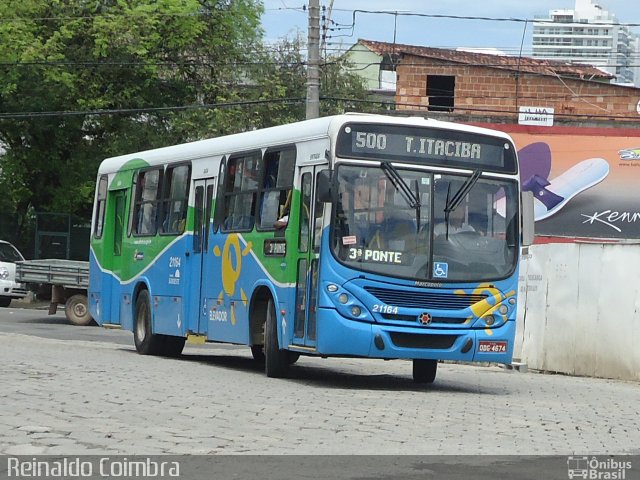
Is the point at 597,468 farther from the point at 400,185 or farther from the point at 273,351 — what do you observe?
the point at 273,351

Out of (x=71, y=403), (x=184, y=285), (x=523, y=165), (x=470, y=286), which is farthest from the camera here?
(x=523, y=165)

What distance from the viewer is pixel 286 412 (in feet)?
38.3

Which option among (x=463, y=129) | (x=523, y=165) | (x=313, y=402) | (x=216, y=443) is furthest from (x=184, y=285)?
(x=523, y=165)

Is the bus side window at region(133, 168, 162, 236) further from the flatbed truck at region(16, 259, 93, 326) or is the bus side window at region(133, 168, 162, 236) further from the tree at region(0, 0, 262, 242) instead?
the tree at region(0, 0, 262, 242)

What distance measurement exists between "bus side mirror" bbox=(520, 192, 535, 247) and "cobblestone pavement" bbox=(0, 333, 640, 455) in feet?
5.99

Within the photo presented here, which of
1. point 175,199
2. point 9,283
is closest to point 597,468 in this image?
point 175,199

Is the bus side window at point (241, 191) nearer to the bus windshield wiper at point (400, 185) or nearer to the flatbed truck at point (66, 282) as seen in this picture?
the bus windshield wiper at point (400, 185)

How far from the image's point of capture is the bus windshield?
1477 centimetres

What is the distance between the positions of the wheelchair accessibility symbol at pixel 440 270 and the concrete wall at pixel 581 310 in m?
5.47

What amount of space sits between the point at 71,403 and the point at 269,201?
547cm

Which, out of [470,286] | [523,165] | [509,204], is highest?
[523,165]

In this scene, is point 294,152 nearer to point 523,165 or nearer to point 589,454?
point 589,454

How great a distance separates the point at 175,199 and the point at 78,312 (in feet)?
39.5

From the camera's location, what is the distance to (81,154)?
1705 inches
